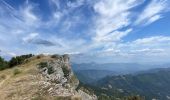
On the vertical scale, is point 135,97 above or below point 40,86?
below

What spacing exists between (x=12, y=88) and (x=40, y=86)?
5233 mm

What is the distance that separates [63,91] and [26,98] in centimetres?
475

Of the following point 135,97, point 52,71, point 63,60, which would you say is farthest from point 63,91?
point 135,97

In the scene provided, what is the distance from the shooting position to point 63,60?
8125cm

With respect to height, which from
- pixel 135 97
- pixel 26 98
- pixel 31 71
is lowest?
pixel 135 97

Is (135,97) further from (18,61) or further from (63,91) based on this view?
(63,91)

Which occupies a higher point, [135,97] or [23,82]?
[23,82]

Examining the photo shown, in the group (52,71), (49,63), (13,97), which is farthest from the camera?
(49,63)

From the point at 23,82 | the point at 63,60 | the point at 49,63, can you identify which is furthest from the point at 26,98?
the point at 63,60

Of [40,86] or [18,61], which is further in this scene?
[18,61]

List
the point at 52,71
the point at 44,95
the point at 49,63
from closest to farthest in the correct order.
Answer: the point at 44,95, the point at 52,71, the point at 49,63

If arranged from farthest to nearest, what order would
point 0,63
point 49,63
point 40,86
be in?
point 0,63 → point 49,63 → point 40,86

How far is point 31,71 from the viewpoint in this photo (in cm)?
5334

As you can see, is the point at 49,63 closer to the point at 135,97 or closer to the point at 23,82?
the point at 23,82
